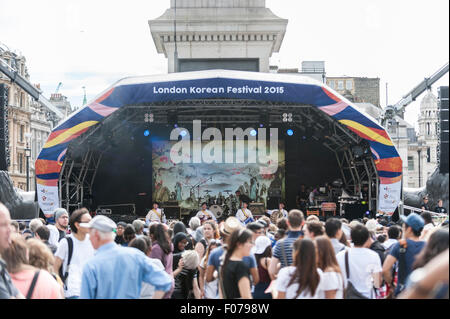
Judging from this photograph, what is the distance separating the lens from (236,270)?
5602mm

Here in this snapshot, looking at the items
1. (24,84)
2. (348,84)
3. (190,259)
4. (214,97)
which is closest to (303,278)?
(190,259)

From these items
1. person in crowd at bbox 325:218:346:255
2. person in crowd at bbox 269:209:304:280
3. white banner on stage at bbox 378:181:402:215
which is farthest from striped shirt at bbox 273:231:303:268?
white banner on stage at bbox 378:181:402:215

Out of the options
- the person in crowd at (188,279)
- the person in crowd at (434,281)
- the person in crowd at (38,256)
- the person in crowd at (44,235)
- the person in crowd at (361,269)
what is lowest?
the person in crowd at (188,279)

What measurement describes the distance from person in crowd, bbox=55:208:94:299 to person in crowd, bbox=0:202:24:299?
7.77ft

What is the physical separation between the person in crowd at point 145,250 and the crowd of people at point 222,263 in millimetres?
11

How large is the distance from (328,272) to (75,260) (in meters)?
3.05

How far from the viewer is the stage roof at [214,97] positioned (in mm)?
17625

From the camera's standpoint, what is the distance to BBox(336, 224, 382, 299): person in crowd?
6.15 metres

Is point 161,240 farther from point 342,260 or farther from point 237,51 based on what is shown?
point 237,51

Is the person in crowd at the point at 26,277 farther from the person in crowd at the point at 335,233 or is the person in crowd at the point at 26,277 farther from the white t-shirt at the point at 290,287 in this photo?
the person in crowd at the point at 335,233

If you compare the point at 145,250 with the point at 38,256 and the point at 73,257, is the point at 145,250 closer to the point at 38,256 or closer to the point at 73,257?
the point at 73,257

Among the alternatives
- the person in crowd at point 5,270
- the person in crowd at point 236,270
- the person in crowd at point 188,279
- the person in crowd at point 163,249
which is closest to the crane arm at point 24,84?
the person in crowd at point 163,249

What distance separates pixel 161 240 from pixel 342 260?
7.91ft

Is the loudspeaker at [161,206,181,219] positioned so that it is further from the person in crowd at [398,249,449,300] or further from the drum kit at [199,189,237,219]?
the person in crowd at [398,249,449,300]
